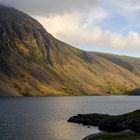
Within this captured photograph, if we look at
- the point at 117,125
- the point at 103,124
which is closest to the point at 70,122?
the point at 103,124

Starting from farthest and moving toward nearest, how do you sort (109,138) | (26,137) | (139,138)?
(26,137) → (109,138) → (139,138)

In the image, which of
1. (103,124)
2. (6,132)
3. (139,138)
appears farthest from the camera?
(103,124)

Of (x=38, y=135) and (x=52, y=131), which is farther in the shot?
(x=52, y=131)

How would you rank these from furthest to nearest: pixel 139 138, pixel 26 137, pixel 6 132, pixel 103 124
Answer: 1. pixel 103 124
2. pixel 6 132
3. pixel 26 137
4. pixel 139 138

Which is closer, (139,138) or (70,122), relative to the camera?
(139,138)

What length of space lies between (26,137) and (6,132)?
1088 centimetres

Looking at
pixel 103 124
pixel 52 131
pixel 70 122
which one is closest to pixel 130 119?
pixel 103 124

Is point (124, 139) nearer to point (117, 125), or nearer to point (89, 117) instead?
point (117, 125)

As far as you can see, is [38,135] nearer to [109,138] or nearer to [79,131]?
[79,131]

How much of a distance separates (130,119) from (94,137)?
29466 millimetres

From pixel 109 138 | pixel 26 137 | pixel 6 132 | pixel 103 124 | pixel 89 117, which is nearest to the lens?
pixel 109 138

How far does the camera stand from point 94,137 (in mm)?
70375

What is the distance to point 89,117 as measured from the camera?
13112 centimetres

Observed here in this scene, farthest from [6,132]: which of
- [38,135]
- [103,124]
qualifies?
[103,124]
